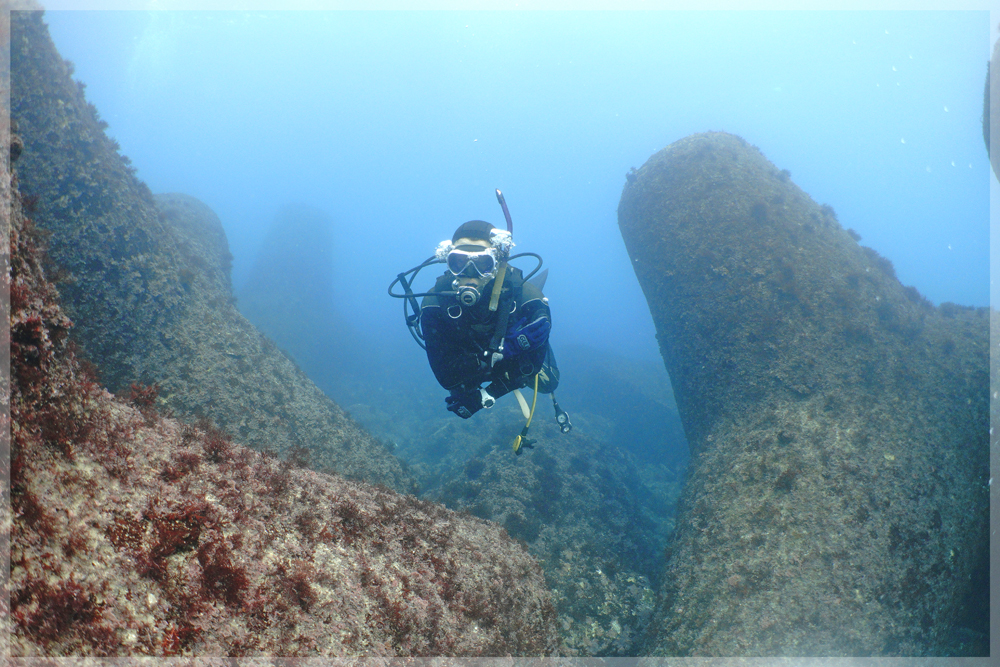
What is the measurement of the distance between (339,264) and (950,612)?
129 metres

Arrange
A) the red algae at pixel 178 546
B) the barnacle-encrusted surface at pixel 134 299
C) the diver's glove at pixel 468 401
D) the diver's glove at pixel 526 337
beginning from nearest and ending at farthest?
1. the red algae at pixel 178 546
2. the diver's glove at pixel 526 337
3. the diver's glove at pixel 468 401
4. the barnacle-encrusted surface at pixel 134 299

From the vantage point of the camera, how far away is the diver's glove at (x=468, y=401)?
15.6ft

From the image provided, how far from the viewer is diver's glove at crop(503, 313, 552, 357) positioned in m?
4.52

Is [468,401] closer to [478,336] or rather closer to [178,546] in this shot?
[478,336]

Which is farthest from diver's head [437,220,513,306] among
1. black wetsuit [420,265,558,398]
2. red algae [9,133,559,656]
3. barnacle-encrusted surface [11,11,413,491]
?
barnacle-encrusted surface [11,11,413,491]

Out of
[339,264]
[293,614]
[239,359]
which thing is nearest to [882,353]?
[293,614]

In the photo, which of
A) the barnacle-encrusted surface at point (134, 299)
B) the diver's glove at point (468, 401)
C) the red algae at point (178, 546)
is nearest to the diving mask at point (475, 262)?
the diver's glove at point (468, 401)

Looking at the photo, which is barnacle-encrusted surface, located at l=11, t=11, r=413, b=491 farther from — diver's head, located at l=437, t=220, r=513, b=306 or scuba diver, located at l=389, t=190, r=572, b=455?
diver's head, located at l=437, t=220, r=513, b=306

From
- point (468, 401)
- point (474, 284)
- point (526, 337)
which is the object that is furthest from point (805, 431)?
point (474, 284)

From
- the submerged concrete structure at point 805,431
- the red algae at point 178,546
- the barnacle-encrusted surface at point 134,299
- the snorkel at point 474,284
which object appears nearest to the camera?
the red algae at point 178,546

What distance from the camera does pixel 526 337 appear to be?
4.51 metres

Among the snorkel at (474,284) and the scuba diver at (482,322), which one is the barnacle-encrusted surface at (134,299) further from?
the scuba diver at (482,322)

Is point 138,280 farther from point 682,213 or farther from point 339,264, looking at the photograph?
point 339,264

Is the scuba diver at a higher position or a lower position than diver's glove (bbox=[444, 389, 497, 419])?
higher
